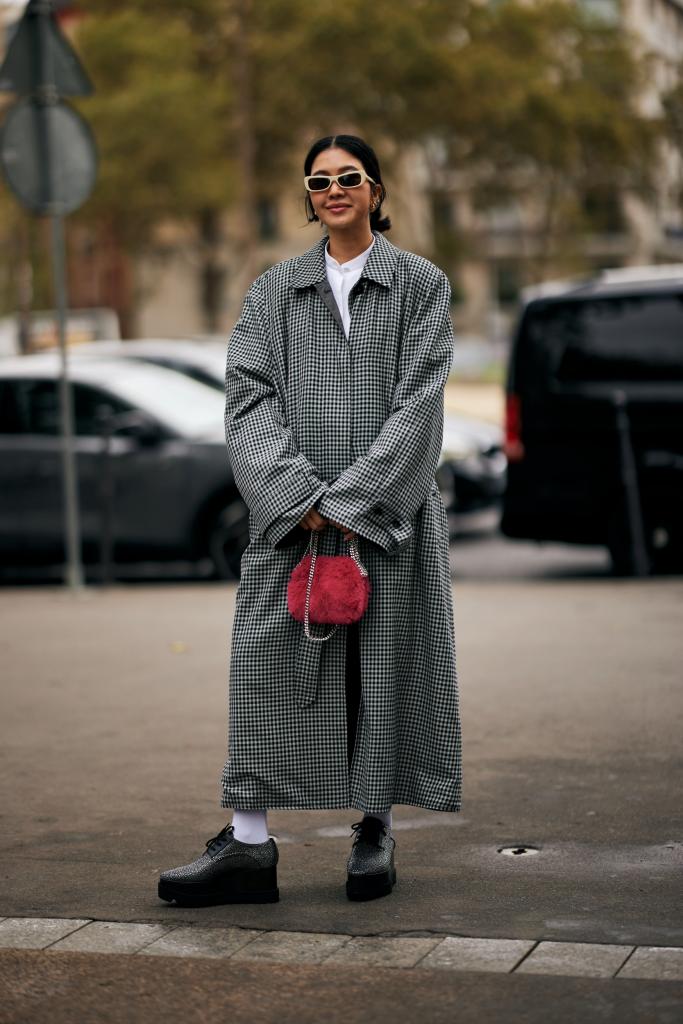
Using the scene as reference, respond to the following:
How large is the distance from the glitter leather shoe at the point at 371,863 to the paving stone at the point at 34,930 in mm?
657

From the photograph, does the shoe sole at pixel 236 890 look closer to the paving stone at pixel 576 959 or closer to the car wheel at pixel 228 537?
the paving stone at pixel 576 959

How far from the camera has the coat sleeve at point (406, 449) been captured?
436 cm

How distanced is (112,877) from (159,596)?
20.4 feet

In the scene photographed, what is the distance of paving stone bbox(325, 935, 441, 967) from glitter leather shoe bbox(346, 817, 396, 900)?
308mm

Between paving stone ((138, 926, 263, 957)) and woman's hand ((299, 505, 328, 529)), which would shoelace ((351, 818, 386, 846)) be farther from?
woman's hand ((299, 505, 328, 529))

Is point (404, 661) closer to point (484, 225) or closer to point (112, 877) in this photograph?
point (112, 877)

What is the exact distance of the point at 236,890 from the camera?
4.51 meters

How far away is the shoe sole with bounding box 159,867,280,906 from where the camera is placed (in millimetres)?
4461

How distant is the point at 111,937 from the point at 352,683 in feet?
2.81

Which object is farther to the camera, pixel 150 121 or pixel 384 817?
pixel 150 121

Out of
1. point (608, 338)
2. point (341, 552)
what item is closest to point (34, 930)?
point (341, 552)

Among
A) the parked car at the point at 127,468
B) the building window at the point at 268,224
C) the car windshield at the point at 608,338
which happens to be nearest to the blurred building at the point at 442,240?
the building window at the point at 268,224

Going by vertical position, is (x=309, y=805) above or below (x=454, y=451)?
below

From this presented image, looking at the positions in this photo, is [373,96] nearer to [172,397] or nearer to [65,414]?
[172,397]
